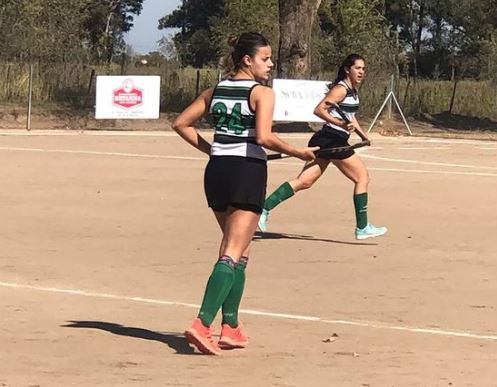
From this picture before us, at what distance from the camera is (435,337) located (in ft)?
24.8

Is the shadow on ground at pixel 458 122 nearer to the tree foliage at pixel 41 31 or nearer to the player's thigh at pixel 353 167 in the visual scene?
the tree foliage at pixel 41 31

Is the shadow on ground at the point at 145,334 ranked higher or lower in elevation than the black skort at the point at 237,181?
lower

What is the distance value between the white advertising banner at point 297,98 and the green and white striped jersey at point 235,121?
25911 mm

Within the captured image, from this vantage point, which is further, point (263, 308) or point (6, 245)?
point (6, 245)

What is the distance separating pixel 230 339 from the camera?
277 inches

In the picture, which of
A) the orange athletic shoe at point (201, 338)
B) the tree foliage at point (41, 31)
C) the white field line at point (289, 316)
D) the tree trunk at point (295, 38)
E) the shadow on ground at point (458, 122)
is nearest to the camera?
the orange athletic shoe at point (201, 338)

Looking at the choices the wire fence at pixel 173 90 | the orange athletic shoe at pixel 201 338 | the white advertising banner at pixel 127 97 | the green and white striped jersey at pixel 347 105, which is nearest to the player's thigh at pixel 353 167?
the green and white striped jersey at pixel 347 105

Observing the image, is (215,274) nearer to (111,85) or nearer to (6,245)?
(6,245)

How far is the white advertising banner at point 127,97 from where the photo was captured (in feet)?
103

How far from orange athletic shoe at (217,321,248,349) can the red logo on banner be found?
24817mm

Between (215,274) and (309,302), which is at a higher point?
(215,274)

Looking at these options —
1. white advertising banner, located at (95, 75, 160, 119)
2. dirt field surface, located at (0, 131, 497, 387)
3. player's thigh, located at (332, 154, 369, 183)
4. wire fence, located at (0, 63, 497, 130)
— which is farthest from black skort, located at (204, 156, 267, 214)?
wire fence, located at (0, 63, 497, 130)

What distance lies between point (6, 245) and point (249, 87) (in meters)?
5.32

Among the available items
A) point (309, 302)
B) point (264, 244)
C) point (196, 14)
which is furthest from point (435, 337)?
point (196, 14)
